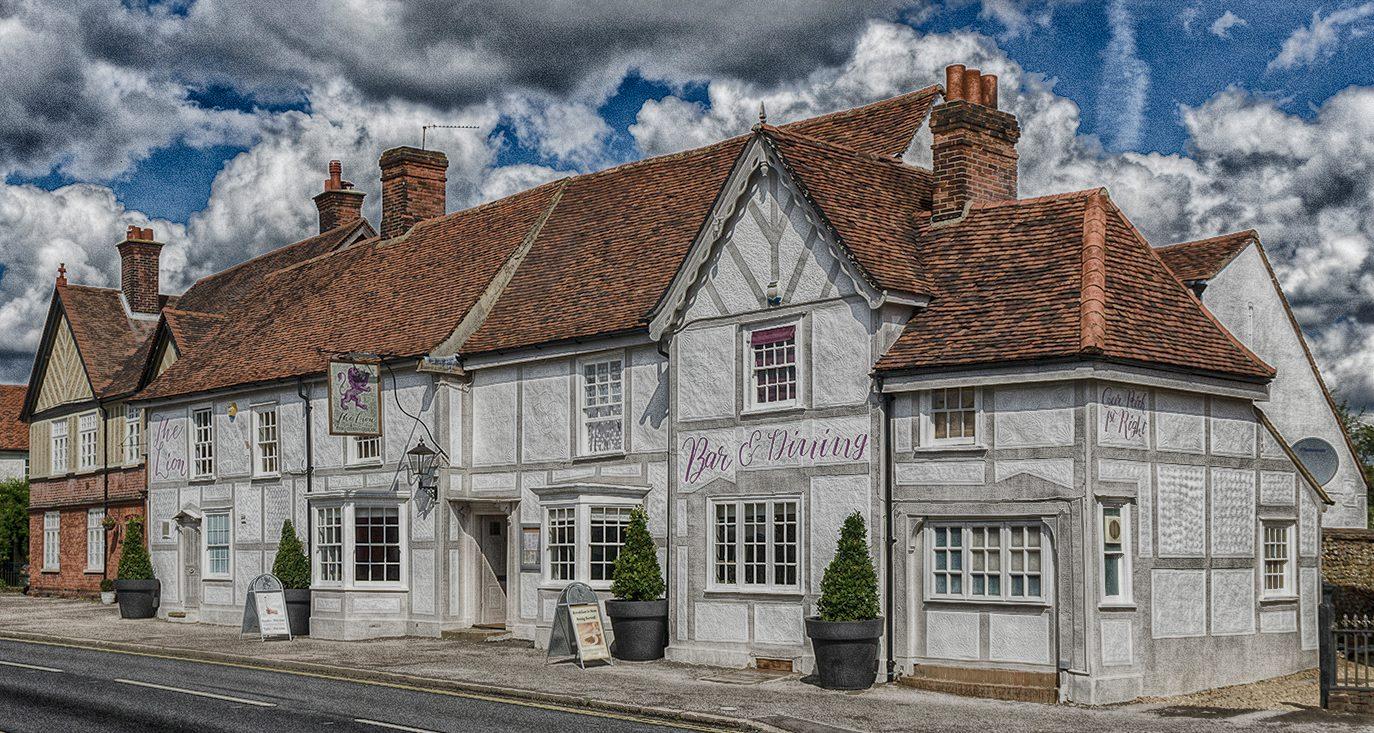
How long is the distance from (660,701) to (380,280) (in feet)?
59.0

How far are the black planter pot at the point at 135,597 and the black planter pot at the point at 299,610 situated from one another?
23.8 ft

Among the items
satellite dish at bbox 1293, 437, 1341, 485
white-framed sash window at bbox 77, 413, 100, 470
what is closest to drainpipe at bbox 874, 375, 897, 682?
satellite dish at bbox 1293, 437, 1341, 485

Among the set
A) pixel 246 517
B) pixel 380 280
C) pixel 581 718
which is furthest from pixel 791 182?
pixel 246 517

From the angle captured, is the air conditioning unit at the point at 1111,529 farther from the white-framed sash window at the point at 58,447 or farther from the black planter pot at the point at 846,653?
the white-framed sash window at the point at 58,447

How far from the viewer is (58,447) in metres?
47.2

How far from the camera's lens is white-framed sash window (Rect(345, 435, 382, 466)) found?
30.4 m

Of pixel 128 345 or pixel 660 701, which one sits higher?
pixel 128 345

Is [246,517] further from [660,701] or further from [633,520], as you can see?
[660,701]

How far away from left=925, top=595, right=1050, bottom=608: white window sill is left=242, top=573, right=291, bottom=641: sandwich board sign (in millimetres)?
14162

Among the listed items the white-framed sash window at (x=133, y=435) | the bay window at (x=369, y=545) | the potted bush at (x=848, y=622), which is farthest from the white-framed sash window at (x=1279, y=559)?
the white-framed sash window at (x=133, y=435)

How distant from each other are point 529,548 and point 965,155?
1035 cm

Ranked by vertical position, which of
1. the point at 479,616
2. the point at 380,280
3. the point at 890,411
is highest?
the point at 380,280

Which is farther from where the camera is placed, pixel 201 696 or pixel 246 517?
pixel 246 517

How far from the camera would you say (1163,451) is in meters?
20.5
